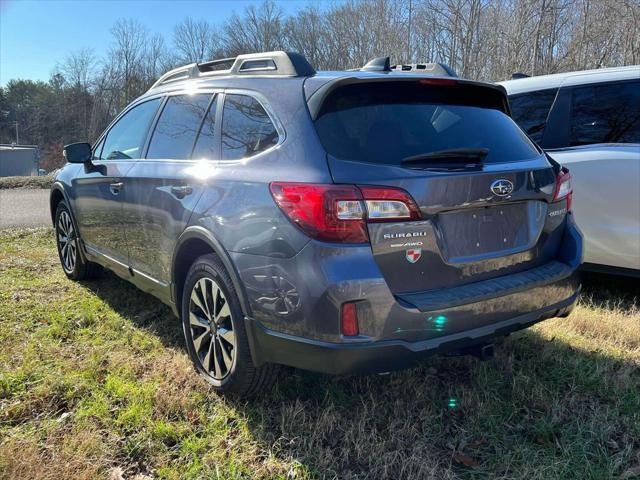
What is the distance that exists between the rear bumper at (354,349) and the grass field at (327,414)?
1.50 feet

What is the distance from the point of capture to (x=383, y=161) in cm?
224

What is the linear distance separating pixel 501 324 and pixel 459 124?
1.01 meters

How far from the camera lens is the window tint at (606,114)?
4.09 metres

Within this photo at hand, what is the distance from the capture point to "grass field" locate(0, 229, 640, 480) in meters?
2.33

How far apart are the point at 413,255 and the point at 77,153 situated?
3276 millimetres

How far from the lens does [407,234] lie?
85.4 inches

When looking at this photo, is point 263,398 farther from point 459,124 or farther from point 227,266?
point 459,124

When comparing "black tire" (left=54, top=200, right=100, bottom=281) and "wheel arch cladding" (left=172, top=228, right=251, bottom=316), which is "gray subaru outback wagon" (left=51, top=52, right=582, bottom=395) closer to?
"wheel arch cladding" (left=172, top=228, right=251, bottom=316)

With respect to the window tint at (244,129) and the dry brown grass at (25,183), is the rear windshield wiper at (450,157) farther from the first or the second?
the dry brown grass at (25,183)

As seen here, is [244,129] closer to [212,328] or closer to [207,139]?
[207,139]

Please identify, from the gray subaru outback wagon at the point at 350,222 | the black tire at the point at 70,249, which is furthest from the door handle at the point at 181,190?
the black tire at the point at 70,249

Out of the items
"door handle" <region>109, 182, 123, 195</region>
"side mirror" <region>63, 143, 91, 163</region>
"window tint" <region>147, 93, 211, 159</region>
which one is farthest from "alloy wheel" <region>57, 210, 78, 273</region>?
"window tint" <region>147, 93, 211, 159</region>

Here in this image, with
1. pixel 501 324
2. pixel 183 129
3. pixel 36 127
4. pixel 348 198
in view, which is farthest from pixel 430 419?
pixel 36 127

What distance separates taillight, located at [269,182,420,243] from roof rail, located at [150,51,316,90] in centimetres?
82
